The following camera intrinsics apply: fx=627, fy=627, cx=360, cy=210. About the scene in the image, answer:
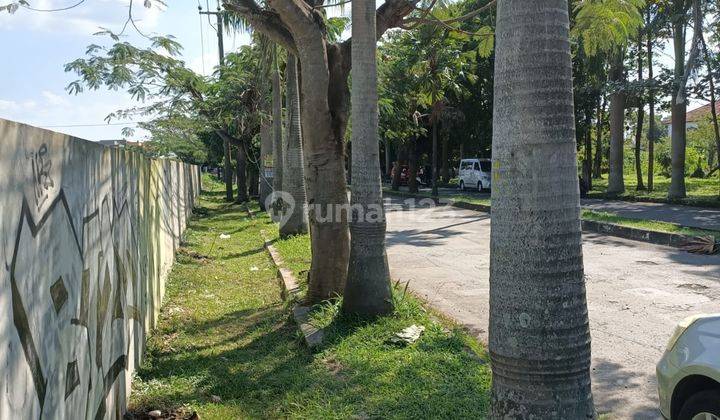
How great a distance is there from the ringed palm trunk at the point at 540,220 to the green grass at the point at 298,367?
1762 millimetres

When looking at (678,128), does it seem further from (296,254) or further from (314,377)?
(314,377)

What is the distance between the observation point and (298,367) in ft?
18.7

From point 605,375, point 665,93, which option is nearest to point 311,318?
point 605,375

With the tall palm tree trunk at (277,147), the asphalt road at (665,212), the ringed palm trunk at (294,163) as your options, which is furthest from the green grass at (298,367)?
the asphalt road at (665,212)

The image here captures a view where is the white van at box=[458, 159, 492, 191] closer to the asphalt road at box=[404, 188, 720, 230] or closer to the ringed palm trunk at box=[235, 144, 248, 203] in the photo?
the asphalt road at box=[404, 188, 720, 230]

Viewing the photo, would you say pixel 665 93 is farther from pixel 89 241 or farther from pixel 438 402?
pixel 89 241

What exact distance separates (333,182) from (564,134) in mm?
4687

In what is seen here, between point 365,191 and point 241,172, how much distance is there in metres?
22.4

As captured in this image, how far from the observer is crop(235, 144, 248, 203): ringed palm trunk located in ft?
89.4

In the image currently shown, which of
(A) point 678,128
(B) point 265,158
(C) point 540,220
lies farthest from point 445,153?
(C) point 540,220

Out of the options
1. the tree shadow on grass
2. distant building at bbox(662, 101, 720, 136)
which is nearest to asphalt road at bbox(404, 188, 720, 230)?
the tree shadow on grass

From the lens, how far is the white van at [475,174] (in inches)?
1201

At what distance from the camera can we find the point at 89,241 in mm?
3922

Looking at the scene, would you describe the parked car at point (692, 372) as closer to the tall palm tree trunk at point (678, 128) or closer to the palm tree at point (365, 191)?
the palm tree at point (365, 191)
